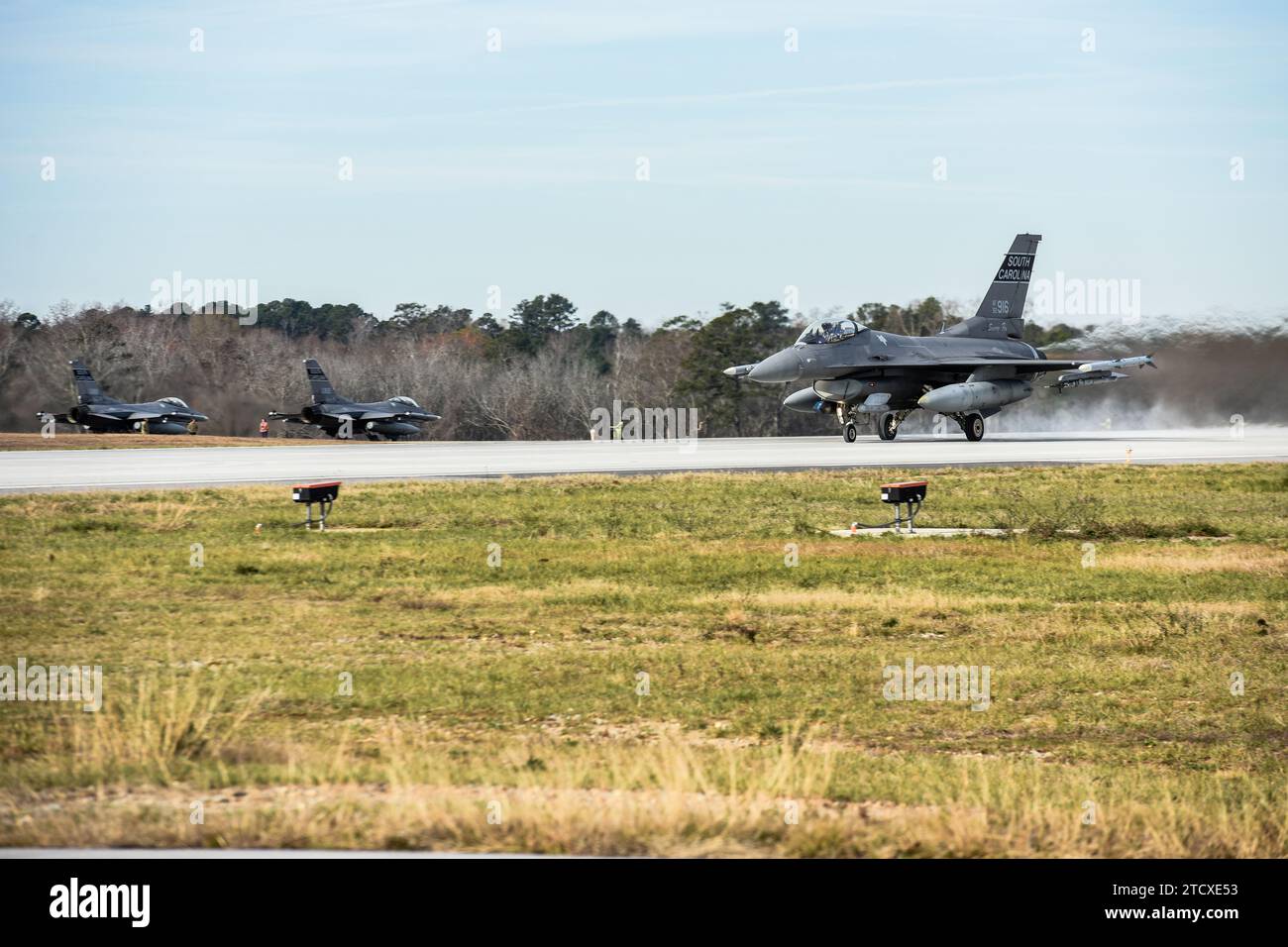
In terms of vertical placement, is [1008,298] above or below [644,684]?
above

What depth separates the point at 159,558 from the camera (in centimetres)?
2005

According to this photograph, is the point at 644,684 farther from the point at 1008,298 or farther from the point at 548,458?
the point at 1008,298

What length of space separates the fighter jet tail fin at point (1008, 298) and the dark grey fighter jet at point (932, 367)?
0.04m

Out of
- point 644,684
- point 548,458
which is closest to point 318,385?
point 548,458

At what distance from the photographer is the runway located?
1404 inches

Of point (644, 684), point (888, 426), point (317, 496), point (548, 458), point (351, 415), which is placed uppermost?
point (351, 415)

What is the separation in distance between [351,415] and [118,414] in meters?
10.7

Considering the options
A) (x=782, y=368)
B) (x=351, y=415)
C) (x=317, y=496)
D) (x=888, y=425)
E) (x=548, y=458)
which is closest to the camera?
(x=317, y=496)

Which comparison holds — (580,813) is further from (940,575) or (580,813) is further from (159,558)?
(159,558)

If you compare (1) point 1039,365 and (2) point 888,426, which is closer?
(1) point 1039,365

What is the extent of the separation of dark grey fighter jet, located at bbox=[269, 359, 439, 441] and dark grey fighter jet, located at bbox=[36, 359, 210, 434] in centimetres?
498

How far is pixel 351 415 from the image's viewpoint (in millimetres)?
66750

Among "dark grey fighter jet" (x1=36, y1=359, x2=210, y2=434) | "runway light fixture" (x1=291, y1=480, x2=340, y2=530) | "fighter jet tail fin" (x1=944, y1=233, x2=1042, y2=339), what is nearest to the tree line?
"dark grey fighter jet" (x1=36, y1=359, x2=210, y2=434)

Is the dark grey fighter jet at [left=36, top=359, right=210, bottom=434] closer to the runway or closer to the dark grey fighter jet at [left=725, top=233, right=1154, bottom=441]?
the runway
